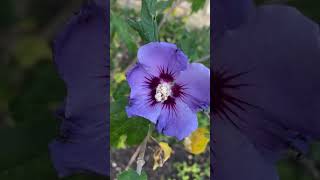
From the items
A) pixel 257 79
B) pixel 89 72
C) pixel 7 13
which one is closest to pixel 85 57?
pixel 89 72

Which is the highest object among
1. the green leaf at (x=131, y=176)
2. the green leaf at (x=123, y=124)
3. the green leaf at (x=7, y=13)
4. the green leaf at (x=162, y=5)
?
the green leaf at (x=7, y=13)

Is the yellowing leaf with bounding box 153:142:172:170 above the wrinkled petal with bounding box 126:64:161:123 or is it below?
below

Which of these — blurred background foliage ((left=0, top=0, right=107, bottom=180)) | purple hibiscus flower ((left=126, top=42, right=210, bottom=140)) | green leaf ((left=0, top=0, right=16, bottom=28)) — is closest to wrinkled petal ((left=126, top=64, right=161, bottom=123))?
purple hibiscus flower ((left=126, top=42, right=210, bottom=140))

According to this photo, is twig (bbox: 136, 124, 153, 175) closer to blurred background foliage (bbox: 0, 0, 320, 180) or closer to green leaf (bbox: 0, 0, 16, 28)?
blurred background foliage (bbox: 0, 0, 320, 180)

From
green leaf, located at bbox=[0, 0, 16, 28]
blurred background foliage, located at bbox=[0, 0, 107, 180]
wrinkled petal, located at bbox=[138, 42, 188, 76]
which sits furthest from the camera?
green leaf, located at bbox=[0, 0, 16, 28]

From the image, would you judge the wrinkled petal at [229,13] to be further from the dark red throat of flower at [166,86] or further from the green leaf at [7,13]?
the green leaf at [7,13]

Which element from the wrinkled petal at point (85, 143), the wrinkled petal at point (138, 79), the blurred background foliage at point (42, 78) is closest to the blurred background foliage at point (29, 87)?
the blurred background foliage at point (42, 78)

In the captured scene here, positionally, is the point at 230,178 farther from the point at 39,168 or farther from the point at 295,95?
the point at 39,168
